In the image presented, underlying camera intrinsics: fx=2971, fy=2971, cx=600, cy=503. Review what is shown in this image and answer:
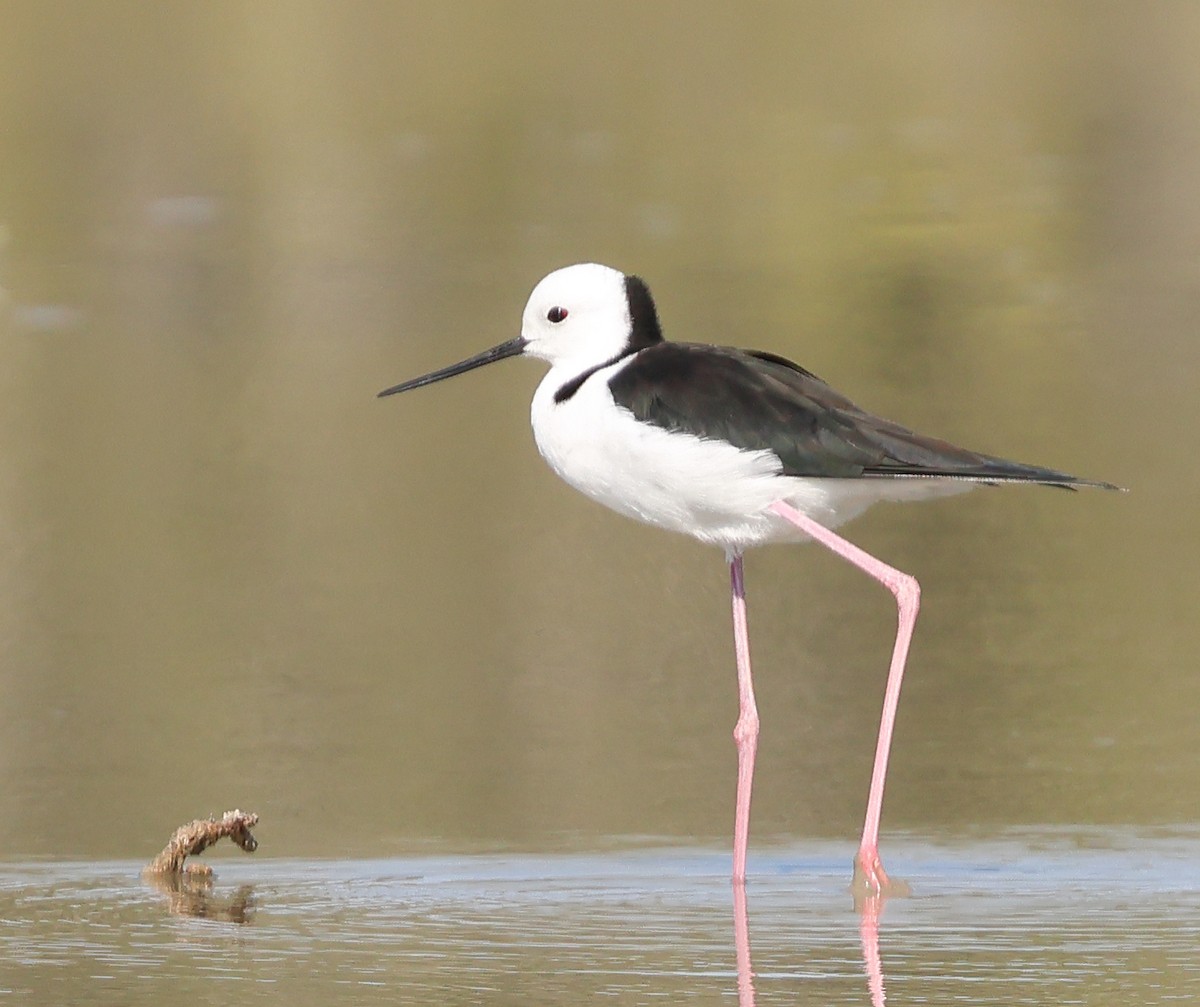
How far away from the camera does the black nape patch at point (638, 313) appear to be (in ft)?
24.7

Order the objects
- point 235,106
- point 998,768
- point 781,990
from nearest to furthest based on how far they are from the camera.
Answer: point 781,990, point 998,768, point 235,106

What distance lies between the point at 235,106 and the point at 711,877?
706 inches

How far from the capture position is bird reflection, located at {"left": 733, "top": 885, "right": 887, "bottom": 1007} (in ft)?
18.5

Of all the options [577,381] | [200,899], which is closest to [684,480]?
[577,381]

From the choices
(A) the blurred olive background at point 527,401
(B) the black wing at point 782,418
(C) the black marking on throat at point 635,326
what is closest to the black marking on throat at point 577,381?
(C) the black marking on throat at point 635,326

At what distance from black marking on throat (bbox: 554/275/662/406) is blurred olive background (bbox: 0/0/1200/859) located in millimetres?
1116

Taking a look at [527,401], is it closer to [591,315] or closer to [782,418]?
[591,315]

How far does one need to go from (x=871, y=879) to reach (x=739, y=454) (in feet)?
3.56

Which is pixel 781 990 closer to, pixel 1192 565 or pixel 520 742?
pixel 520 742

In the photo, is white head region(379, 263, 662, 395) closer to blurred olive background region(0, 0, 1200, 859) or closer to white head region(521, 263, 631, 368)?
white head region(521, 263, 631, 368)

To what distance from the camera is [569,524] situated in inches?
462

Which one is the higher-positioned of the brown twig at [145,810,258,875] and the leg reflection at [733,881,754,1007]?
the brown twig at [145,810,258,875]

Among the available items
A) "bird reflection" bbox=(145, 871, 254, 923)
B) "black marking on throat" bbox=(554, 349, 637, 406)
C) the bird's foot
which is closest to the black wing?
"black marking on throat" bbox=(554, 349, 637, 406)

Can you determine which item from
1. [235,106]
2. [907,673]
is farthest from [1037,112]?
[907,673]
